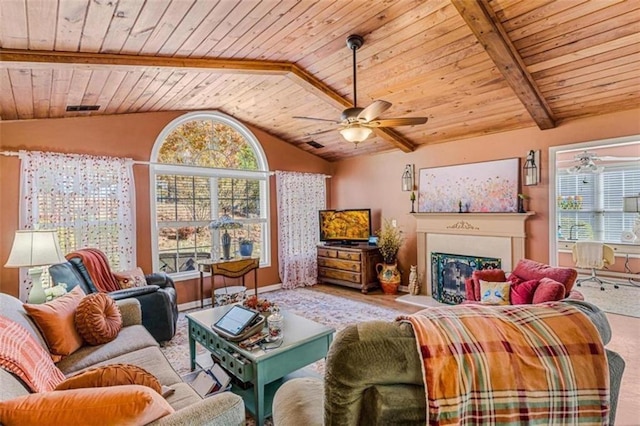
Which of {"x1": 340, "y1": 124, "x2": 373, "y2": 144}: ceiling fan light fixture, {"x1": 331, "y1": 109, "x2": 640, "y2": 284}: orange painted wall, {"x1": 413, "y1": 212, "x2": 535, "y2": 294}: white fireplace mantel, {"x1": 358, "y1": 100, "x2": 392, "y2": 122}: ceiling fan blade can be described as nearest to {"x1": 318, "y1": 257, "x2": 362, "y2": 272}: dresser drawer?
{"x1": 331, "y1": 109, "x2": 640, "y2": 284}: orange painted wall

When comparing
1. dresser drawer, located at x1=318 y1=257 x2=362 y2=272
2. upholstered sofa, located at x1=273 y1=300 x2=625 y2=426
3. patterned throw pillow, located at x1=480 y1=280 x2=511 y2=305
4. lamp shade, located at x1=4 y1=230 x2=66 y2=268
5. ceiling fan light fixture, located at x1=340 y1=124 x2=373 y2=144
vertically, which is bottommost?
dresser drawer, located at x1=318 y1=257 x2=362 y2=272

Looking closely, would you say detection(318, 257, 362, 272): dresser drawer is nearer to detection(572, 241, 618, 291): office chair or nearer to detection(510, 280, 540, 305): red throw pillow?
detection(510, 280, 540, 305): red throw pillow

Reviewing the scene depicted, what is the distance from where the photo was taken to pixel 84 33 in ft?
7.24

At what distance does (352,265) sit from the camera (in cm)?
546

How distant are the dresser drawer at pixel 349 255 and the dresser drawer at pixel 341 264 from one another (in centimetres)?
7

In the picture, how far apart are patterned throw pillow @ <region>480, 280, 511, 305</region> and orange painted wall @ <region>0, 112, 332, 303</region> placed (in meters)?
3.51

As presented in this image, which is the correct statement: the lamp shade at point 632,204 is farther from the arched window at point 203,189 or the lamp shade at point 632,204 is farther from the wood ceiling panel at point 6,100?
the wood ceiling panel at point 6,100

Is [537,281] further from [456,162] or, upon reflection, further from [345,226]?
[345,226]

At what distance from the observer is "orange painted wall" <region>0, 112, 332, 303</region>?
3.38 meters

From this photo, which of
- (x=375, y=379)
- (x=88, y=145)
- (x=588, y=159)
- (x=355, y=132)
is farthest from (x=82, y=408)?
(x=588, y=159)

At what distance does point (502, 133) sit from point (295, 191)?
331 centimetres

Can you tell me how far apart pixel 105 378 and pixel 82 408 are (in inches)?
9.2

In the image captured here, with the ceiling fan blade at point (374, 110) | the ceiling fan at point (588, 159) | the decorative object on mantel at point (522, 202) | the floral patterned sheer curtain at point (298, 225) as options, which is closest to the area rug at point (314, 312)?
the floral patterned sheer curtain at point (298, 225)

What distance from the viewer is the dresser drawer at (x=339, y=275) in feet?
17.7
